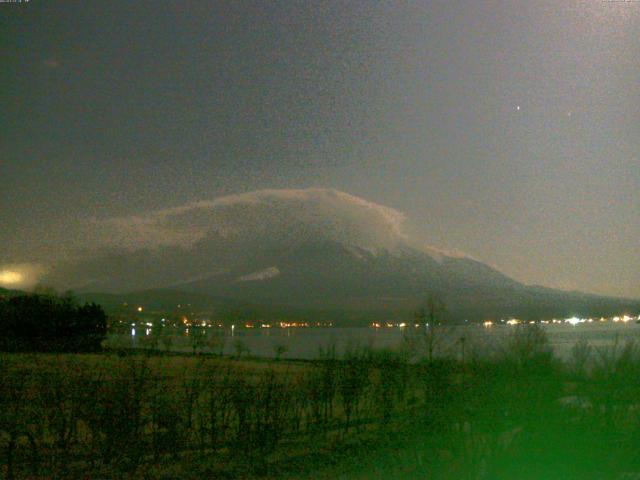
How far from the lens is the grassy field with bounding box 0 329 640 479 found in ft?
34.2

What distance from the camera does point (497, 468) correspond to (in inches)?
387

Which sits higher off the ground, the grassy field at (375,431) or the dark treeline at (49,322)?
the dark treeline at (49,322)

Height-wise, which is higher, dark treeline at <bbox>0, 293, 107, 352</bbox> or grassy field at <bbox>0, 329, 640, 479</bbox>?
dark treeline at <bbox>0, 293, 107, 352</bbox>

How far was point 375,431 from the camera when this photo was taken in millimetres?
15102

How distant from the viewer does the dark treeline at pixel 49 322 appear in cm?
4375

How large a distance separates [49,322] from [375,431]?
37112 mm

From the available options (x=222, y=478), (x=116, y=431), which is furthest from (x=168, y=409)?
(x=222, y=478)

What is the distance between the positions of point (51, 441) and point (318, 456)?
4.68 meters

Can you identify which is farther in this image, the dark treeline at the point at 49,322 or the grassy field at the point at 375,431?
the dark treeline at the point at 49,322

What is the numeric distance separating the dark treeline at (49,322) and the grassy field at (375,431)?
91.4 ft

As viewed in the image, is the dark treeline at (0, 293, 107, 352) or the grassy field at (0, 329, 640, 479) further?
the dark treeline at (0, 293, 107, 352)

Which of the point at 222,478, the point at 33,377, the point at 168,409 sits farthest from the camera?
the point at 33,377

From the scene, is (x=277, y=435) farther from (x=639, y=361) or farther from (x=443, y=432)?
(x=639, y=361)

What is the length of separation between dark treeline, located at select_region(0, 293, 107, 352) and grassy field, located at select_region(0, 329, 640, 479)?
27.9 metres
